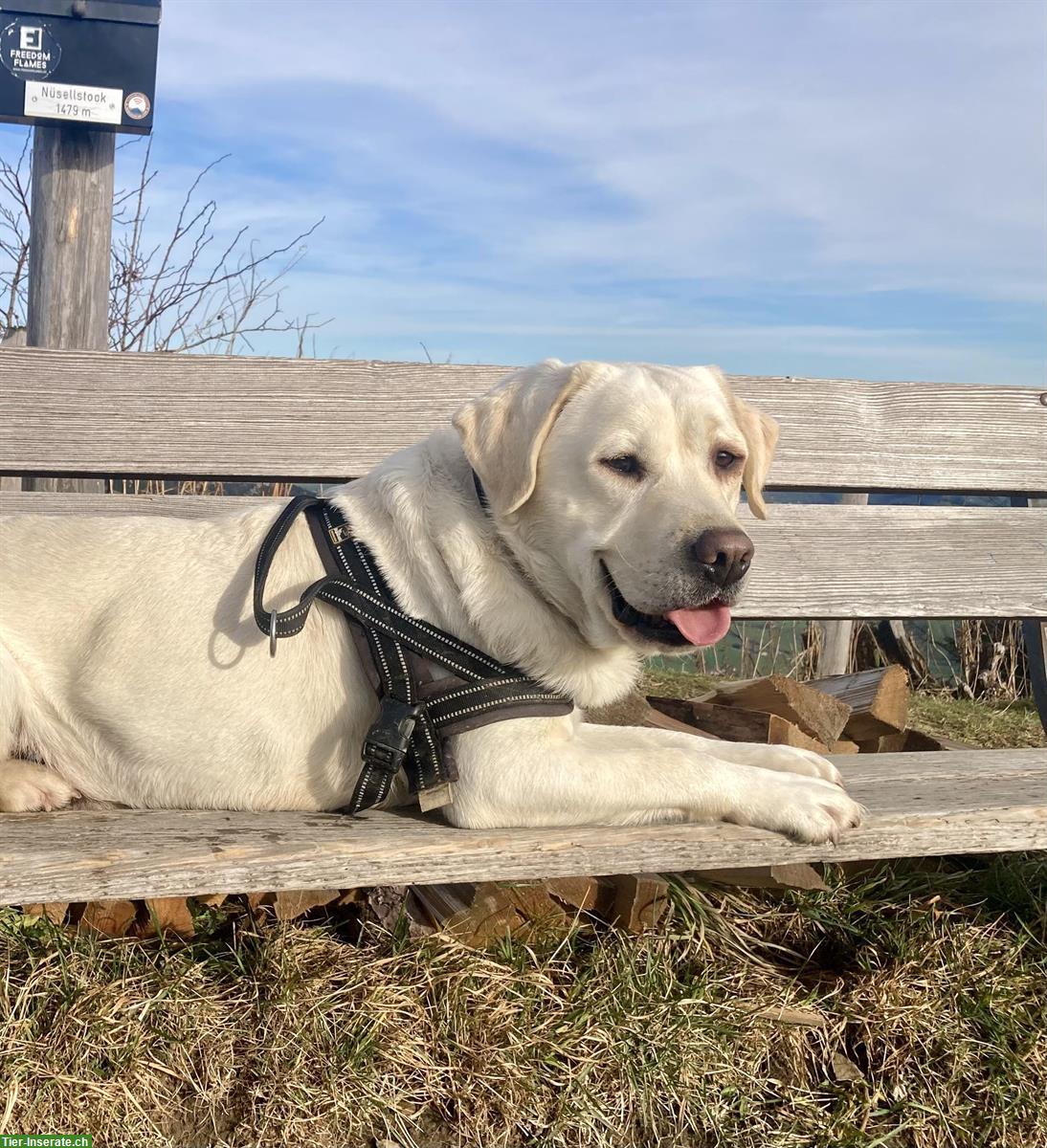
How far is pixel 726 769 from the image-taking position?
7.54 feet

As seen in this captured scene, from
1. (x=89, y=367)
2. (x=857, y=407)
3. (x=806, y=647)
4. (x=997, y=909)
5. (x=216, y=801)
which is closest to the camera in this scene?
(x=216, y=801)

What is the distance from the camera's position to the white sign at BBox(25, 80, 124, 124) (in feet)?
11.7

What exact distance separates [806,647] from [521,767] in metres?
4.90

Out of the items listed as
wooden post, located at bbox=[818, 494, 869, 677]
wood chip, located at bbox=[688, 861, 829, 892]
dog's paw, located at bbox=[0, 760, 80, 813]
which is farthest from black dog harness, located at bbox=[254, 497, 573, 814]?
wooden post, located at bbox=[818, 494, 869, 677]

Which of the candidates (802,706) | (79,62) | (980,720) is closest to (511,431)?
(802,706)

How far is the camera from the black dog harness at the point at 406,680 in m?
2.26

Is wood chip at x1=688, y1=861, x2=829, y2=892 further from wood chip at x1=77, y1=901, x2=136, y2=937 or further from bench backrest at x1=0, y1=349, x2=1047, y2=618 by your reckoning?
wood chip at x1=77, y1=901, x2=136, y2=937

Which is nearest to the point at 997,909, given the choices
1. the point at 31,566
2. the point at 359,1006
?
the point at 359,1006

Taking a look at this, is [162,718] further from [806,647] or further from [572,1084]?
[806,647]

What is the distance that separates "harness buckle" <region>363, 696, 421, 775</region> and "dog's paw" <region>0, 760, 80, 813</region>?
0.74m

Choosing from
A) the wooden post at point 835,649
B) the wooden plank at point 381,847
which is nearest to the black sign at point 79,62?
the wooden plank at point 381,847

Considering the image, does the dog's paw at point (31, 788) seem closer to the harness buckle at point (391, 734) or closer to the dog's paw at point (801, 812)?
the harness buckle at point (391, 734)

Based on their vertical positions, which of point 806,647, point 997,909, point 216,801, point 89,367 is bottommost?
point 806,647

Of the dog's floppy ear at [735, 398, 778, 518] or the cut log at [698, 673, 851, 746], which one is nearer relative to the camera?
the dog's floppy ear at [735, 398, 778, 518]
